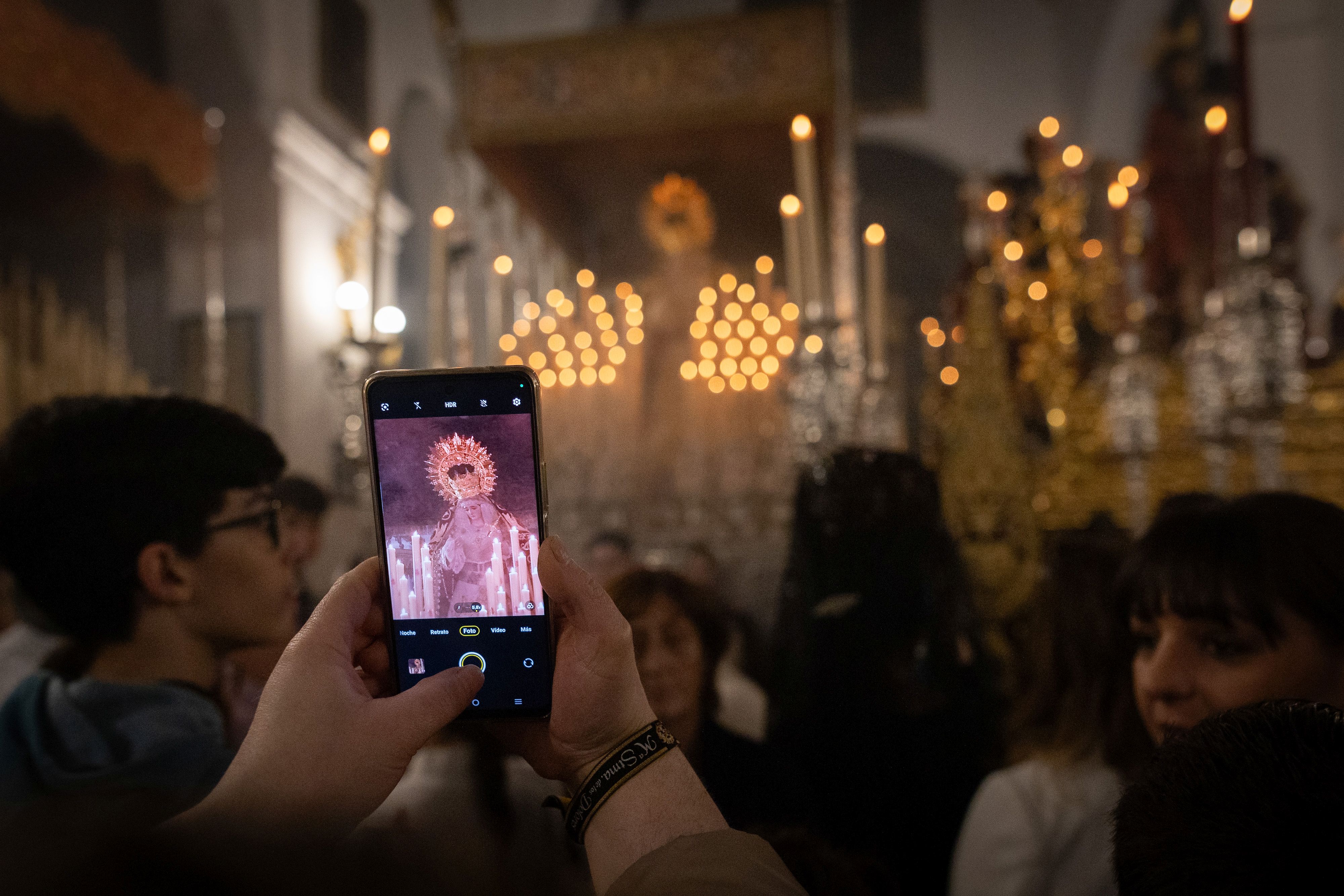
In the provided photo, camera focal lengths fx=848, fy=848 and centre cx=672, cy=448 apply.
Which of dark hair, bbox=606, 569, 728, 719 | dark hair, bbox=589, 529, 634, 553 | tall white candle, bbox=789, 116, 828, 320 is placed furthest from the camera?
dark hair, bbox=589, 529, 634, 553

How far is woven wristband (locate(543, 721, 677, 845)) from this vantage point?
0.57 metres

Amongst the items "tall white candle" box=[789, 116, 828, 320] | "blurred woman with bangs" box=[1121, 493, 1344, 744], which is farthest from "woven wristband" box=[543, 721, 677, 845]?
"tall white candle" box=[789, 116, 828, 320]

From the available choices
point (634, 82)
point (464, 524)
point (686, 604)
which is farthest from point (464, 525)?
point (634, 82)

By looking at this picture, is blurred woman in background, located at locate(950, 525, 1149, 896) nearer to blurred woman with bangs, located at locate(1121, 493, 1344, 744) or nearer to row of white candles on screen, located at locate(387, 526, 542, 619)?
blurred woman with bangs, located at locate(1121, 493, 1344, 744)

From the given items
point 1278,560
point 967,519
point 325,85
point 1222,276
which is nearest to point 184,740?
point 1278,560

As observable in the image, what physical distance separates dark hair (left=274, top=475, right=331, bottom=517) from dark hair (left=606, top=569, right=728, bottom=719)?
21.8 inches

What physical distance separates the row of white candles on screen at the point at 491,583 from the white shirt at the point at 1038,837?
28.0 inches

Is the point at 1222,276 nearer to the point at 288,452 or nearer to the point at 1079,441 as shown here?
the point at 1079,441

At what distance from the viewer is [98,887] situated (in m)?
0.25

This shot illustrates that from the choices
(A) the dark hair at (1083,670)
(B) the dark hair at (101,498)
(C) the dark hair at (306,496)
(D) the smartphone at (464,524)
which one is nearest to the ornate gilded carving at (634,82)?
(C) the dark hair at (306,496)

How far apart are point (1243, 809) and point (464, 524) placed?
495mm

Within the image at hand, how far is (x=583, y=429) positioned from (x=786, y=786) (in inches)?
53.2

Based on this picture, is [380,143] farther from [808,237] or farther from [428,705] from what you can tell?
[428,705]

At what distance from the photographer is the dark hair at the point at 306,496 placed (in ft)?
4.69
